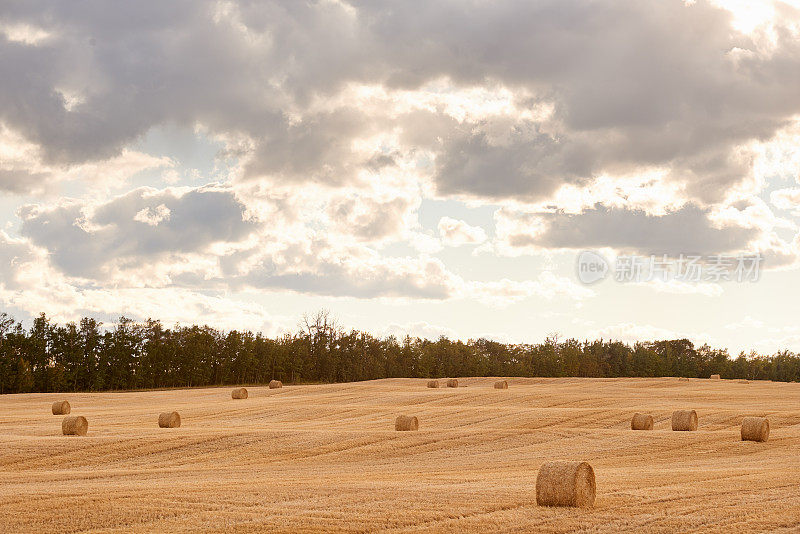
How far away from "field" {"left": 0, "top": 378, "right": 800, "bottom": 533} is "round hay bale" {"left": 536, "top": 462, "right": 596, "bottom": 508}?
0.25 m

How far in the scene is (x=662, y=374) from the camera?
138 metres

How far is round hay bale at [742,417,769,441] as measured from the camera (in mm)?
28953

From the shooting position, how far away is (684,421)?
107 feet

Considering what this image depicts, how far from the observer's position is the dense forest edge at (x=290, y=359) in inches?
3575

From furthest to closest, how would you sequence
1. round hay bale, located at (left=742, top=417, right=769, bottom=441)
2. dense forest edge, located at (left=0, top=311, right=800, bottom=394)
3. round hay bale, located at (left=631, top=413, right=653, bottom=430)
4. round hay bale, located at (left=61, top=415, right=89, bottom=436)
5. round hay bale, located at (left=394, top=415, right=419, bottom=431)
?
dense forest edge, located at (left=0, top=311, right=800, bottom=394) < round hay bale, located at (left=631, top=413, right=653, bottom=430) < round hay bale, located at (left=394, top=415, right=419, bottom=431) < round hay bale, located at (left=61, top=415, right=89, bottom=436) < round hay bale, located at (left=742, top=417, right=769, bottom=441)

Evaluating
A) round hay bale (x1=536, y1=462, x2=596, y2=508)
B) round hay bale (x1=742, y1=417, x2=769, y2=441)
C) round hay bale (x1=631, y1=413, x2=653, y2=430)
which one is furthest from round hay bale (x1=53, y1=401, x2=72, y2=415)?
round hay bale (x1=536, y1=462, x2=596, y2=508)

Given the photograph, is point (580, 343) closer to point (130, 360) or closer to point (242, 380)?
point (242, 380)

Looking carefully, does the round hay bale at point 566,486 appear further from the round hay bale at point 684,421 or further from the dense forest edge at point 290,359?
the dense forest edge at point 290,359

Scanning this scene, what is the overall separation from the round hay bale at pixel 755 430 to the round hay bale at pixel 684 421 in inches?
121

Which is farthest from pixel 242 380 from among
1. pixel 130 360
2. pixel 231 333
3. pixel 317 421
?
pixel 317 421

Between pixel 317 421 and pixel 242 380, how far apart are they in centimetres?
7135

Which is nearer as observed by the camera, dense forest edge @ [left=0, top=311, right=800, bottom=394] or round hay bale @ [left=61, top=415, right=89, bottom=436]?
round hay bale @ [left=61, top=415, right=89, bottom=436]

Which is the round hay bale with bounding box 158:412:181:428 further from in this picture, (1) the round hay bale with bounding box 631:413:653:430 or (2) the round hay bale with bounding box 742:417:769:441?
(2) the round hay bale with bounding box 742:417:769:441

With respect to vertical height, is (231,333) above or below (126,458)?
above
